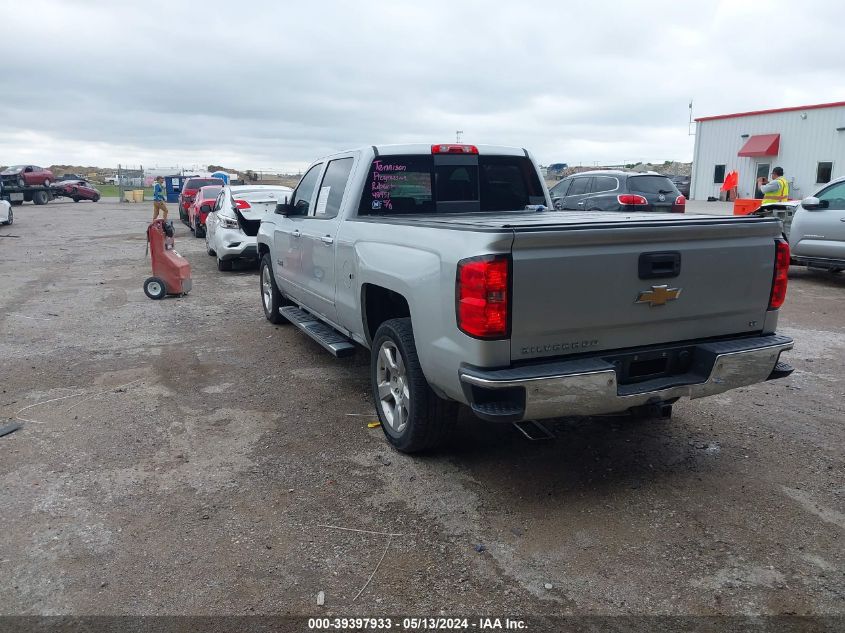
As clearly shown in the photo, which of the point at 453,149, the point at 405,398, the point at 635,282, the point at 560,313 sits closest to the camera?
the point at 560,313

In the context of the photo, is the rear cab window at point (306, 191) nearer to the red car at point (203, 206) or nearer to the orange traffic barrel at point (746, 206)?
the orange traffic barrel at point (746, 206)

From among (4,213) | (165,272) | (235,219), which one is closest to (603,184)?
(235,219)

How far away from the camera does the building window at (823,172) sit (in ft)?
97.7

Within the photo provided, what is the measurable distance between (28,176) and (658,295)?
42956 millimetres

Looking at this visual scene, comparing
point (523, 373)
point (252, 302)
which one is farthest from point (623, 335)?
point (252, 302)

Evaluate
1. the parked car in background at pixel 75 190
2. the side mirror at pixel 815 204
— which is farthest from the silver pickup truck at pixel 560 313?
the parked car in background at pixel 75 190

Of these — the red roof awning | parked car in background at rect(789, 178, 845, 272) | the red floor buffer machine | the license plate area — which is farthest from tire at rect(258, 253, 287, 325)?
the red roof awning

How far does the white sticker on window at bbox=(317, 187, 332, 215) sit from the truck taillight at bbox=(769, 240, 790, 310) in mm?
3586

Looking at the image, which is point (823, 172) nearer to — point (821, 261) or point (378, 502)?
point (821, 261)

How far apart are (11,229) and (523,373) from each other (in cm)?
2479

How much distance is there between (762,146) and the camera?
32.5 m

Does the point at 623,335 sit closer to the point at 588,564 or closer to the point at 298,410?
the point at 588,564

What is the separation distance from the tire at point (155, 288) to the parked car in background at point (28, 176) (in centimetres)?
3138

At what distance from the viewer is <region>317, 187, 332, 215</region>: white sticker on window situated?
605 centimetres
